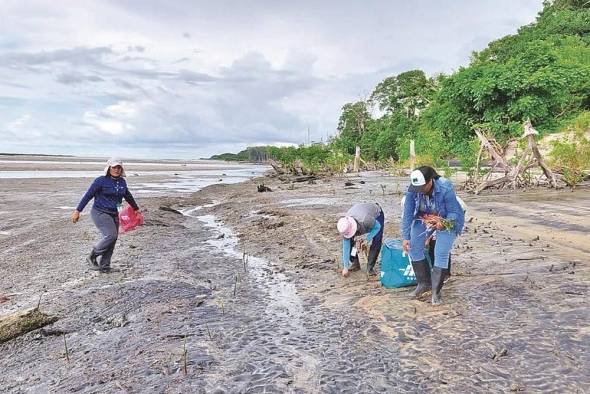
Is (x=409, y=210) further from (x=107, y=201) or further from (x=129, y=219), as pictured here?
(x=129, y=219)

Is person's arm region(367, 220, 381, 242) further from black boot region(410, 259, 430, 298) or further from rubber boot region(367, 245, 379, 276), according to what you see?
black boot region(410, 259, 430, 298)

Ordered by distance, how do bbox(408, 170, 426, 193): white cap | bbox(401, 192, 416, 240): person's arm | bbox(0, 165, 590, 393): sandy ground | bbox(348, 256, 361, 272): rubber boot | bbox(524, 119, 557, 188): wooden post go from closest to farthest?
bbox(0, 165, 590, 393): sandy ground
bbox(408, 170, 426, 193): white cap
bbox(401, 192, 416, 240): person's arm
bbox(348, 256, 361, 272): rubber boot
bbox(524, 119, 557, 188): wooden post

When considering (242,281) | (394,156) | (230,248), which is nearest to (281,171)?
(394,156)

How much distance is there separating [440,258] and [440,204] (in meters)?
0.66

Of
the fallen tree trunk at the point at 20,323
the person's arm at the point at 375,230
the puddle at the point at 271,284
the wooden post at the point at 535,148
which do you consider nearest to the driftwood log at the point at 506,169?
the wooden post at the point at 535,148

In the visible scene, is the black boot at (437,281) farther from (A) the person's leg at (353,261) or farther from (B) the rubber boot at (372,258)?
(A) the person's leg at (353,261)

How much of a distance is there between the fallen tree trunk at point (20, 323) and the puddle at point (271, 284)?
2.82 m

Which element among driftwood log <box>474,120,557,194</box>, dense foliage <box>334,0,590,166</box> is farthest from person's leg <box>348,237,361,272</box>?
dense foliage <box>334,0,590,166</box>

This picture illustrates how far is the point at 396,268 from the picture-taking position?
7121 millimetres

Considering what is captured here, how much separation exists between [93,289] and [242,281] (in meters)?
2.33

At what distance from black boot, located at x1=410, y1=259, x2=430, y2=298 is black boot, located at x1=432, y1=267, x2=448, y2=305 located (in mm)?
230

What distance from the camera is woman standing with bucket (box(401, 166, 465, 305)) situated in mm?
5887

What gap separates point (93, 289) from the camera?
8133mm

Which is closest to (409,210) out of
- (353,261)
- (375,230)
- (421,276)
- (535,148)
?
(421,276)
